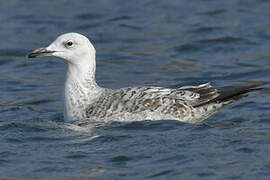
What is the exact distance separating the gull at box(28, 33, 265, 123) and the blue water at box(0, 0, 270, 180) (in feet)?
0.55

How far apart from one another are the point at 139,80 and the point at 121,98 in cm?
341

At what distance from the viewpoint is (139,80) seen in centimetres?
1386

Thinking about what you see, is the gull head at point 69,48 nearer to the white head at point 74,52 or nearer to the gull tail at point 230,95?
the white head at point 74,52

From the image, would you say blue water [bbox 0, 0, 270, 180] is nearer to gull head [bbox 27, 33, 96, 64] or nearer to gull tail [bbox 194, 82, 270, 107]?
gull tail [bbox 194, 82, 270, 107]

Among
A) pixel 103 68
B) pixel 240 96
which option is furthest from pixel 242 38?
pixel 240 96

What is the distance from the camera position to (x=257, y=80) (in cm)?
1359

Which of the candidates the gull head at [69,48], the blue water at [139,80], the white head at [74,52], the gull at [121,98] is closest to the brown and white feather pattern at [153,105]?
the gull at [121,98]

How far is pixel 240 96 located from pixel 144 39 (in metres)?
6.14

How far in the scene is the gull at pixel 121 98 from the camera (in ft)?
34.1

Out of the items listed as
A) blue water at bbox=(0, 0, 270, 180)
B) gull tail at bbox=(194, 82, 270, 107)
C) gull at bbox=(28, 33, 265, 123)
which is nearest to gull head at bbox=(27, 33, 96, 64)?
gull at bbox=(28, 33, 265, 123)

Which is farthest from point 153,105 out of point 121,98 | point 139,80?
point 139,80

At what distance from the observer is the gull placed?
10.4 m

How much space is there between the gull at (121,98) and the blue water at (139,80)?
0.17 metres

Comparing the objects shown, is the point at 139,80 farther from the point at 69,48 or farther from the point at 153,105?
the point at 153,105
